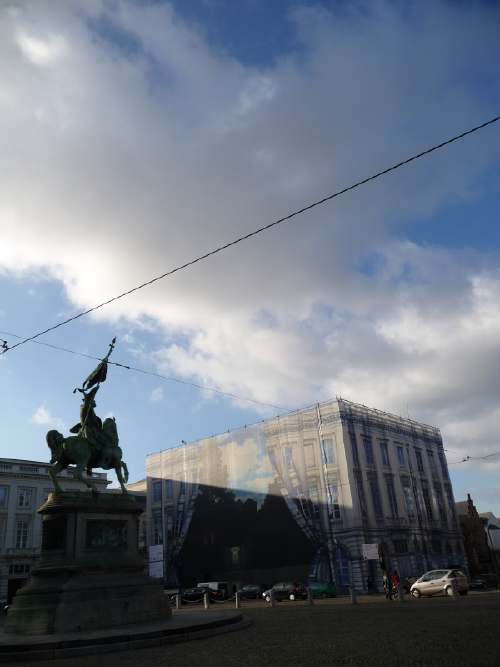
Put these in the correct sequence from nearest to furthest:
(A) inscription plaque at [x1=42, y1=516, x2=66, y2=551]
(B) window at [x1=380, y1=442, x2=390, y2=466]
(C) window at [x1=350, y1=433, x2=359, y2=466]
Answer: (A) inscription plaque at [x1=42, y1=516, x2=66, y2=551] → (C) window at [x1=350, y1=433, x2=359, y2=466] → (B) window at [x1=380, y1=442, x2=390, y2=466]

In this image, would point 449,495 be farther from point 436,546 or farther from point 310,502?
point 310,502

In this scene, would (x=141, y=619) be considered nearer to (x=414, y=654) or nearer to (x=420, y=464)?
(x=414, y=654)

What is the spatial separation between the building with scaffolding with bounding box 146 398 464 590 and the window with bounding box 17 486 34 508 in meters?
11.9

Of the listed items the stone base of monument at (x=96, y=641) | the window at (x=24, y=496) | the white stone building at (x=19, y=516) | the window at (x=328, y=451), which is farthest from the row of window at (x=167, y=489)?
the stone base of monument at (x=96, y=641)

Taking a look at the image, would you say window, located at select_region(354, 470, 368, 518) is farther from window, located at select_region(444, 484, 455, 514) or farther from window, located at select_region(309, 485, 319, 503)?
window, located at select_region(444, 484, 455, 514)

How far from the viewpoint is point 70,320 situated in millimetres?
15773

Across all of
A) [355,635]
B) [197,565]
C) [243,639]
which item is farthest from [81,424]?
[197,565]

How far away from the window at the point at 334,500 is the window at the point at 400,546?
550 centimetres

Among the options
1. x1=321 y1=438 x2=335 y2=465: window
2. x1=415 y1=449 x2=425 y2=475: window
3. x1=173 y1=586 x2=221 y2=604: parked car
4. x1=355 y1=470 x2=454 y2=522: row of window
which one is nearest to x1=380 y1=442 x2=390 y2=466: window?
x1=355 y1=470 x2=454 y2=522: row of window

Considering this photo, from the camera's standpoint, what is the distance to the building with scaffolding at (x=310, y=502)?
41562mm

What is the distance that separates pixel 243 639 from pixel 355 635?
2.40 metres

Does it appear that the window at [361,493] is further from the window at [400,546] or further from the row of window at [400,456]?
the window at [400,546]

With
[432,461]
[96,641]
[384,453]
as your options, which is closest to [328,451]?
[384,453]

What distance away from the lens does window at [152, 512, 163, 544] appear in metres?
53.6
